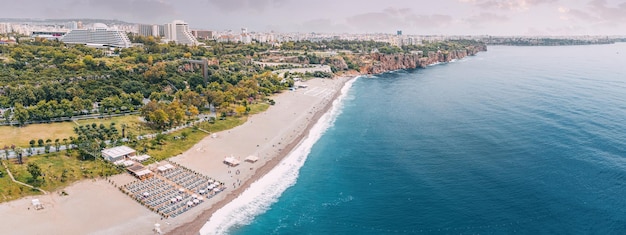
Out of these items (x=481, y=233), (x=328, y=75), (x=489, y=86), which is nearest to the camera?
(x=481, y=233)

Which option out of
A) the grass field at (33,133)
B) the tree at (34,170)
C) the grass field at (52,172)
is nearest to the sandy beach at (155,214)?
the grass field at (52,172)

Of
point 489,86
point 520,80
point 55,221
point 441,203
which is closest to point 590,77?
point 520,80

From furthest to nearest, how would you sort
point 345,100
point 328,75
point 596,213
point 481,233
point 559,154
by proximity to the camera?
1. point 328,75
2. point 345,100
3. point 559,154
4. point 596,213
5. point 481,233

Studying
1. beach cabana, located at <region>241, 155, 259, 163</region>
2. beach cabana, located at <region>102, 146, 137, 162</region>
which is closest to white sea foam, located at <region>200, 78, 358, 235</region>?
beach cabana, located at <region>241, 155, 259, 163</region>

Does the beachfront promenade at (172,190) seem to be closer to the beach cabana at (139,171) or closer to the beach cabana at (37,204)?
the beach cabana at (139,171)

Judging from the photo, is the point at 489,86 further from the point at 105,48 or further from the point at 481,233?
the point at 105,48

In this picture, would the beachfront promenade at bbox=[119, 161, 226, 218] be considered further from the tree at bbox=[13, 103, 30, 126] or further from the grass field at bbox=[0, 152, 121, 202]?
the tree at bbox=[13, 103, 30, 126]
